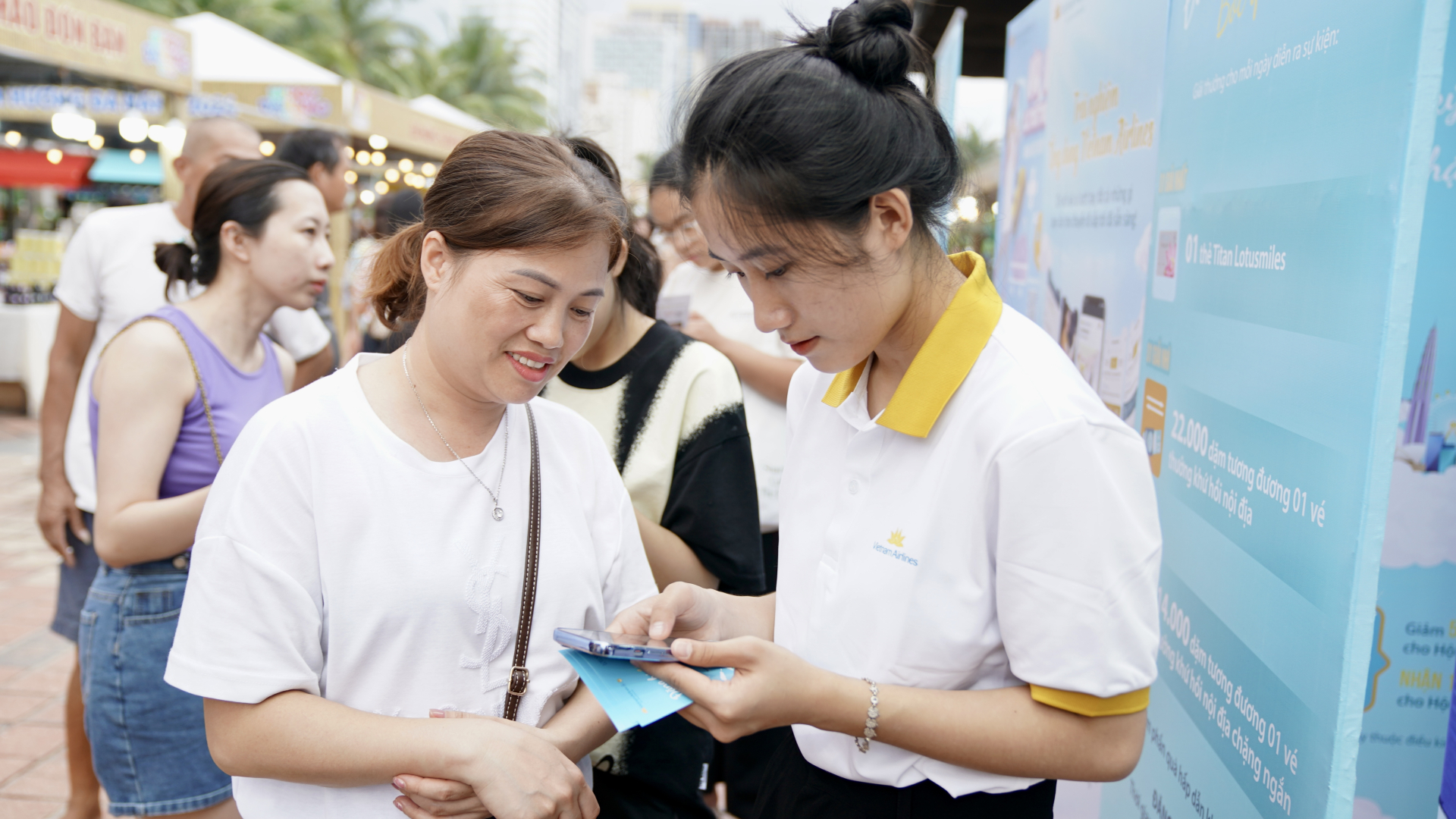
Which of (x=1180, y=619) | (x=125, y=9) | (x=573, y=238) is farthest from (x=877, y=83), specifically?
(x=125, y=9)

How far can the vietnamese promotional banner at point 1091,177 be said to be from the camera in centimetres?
216

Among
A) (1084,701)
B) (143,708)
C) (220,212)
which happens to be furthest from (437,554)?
(220,212)

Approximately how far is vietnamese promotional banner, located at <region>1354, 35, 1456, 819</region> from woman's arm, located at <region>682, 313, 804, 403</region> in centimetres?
155

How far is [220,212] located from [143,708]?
1.13 meters

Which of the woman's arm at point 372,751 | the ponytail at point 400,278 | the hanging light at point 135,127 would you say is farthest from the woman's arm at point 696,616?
the hanging light at point 135,127

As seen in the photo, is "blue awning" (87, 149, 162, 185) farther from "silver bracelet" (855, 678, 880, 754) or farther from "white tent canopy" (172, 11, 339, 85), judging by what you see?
Result: "silver bracelet" (855, 678, 880, 754)

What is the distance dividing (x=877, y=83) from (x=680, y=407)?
92 centimetres

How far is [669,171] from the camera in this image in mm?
2867

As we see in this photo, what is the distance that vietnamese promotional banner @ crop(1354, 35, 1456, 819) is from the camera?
158 cm

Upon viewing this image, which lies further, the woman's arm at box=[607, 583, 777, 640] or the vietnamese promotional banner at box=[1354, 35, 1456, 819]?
the vietnamese promotional banner at box=[1354, 35, 1456, 819]

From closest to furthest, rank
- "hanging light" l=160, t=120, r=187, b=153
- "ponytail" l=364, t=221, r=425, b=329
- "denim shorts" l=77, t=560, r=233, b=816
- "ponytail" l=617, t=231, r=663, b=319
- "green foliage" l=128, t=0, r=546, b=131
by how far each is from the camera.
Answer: "ponytail" l=364, t=221, r=425, b=329
"denim shorts" l=77, t=560, r=233, b=816
"ponytail" l=617, t=231, r=663, b=319
"hanging light" l=160, t=120, r=187, b=153
"green foliage" l=128, t=0, r=546, b=131

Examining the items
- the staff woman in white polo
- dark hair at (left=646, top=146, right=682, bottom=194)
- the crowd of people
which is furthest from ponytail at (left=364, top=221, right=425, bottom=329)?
the staff woman in white polo

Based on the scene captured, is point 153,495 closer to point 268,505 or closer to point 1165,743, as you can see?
point 268,505

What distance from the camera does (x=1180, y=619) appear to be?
182 centimetres
